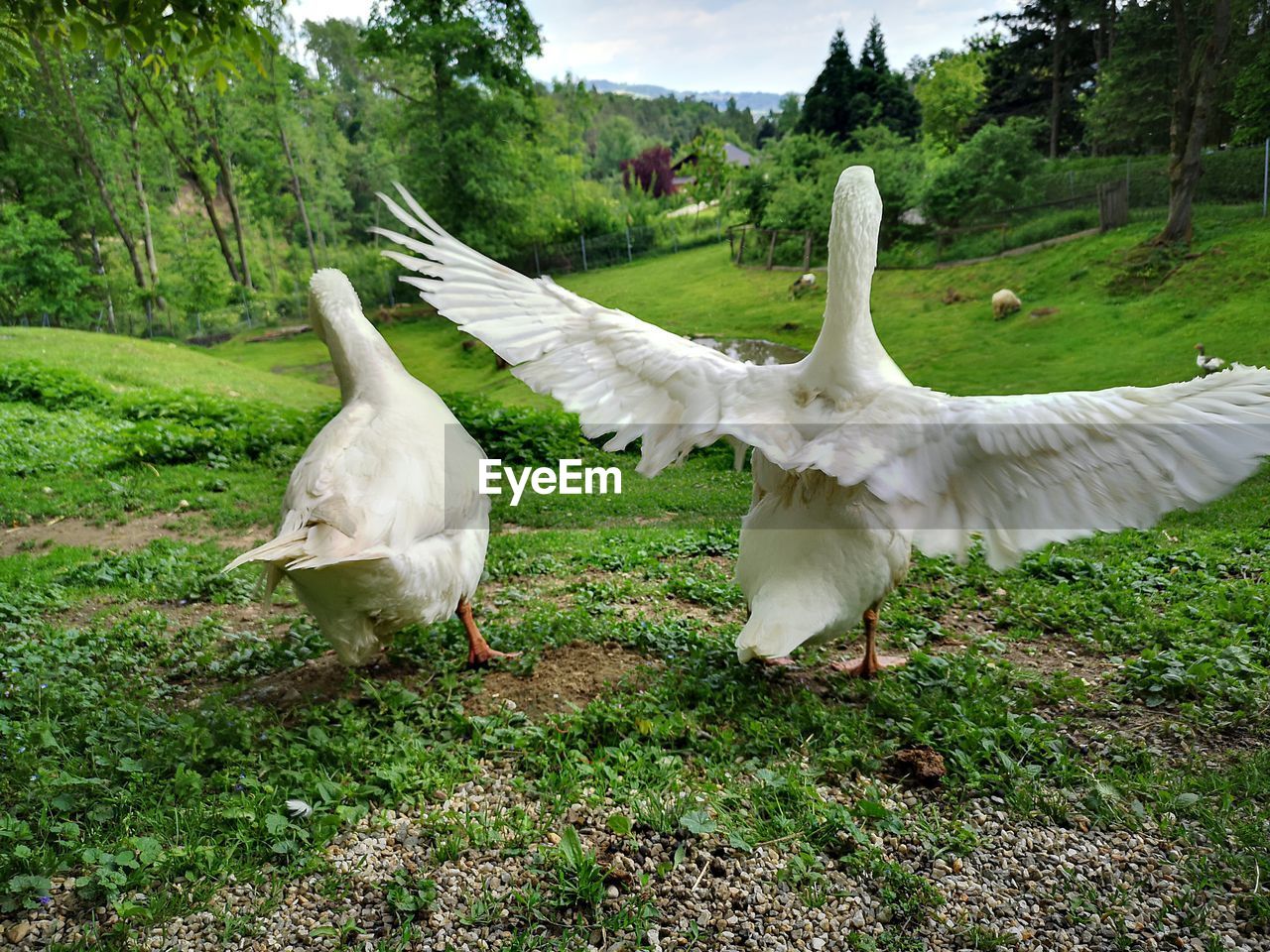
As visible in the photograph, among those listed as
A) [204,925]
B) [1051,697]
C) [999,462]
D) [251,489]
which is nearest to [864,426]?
[999,462]

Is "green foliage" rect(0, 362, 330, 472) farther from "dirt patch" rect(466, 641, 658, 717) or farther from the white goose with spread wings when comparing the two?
"dirt patch" rect(466, 641, 658, 717)

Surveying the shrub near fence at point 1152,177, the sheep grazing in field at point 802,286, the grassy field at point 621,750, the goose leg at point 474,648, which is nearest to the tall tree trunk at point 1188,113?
the shrub near fence at point 1152,177

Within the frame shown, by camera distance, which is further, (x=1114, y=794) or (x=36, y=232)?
(x=36, y=232)

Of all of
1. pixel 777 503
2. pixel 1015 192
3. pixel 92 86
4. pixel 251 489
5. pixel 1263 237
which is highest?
pixel 92 86

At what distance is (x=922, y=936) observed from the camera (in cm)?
198

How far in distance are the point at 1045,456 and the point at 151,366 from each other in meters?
13.7

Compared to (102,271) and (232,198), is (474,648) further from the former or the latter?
(102,271)

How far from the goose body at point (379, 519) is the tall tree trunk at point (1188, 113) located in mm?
6915

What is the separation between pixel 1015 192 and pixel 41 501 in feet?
35.6

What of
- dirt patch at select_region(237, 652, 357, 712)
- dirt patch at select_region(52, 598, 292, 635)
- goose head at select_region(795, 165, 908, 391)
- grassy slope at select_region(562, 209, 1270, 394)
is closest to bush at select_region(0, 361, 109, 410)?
dirt patch at select_region(52, 598, 292, 635)

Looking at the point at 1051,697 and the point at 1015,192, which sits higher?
the point at 1015,192

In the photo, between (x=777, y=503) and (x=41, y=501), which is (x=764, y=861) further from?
Answer: (x=41, y=501)

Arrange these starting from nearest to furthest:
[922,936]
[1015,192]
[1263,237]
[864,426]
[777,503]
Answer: [922,936], [864,426], [777,503], [1263,237], [1015,192]

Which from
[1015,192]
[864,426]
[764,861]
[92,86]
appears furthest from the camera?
[92,86]
